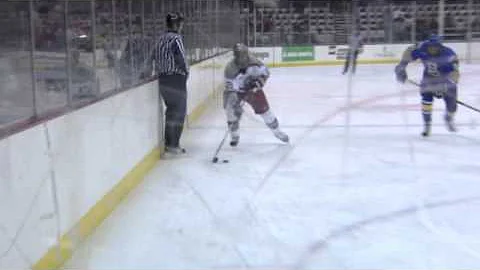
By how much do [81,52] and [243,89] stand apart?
2183 mm

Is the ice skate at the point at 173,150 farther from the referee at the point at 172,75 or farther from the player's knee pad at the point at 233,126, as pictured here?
the player's knee pad at the point at 233,126

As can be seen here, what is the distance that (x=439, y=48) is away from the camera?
5750mm

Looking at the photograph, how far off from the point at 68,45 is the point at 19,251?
44.0 inches

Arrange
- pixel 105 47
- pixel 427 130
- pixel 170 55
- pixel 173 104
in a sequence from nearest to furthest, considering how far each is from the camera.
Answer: pixel 105 47
pixel 170 55
pixel 173 104
pixel 427 130

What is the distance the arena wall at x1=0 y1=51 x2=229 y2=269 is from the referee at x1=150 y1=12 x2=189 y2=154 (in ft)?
1.89

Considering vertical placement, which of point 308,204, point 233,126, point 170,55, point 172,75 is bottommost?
point 308,204

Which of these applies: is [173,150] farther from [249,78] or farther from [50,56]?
[50,56]

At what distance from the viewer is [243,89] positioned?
5367mm

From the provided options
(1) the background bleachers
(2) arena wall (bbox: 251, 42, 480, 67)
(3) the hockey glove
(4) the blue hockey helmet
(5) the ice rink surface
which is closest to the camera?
(5) the ice rink surface

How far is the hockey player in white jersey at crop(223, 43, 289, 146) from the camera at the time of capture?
527cm

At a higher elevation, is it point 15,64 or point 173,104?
point 15,64

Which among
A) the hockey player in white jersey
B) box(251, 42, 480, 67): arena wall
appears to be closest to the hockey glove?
the hockey player in white jersey

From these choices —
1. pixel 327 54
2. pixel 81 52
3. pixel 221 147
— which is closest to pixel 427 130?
pixel 221 147

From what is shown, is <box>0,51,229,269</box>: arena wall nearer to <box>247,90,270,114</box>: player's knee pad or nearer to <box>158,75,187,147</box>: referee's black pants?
<box>158,75,187,147</box>: referee's black pants
